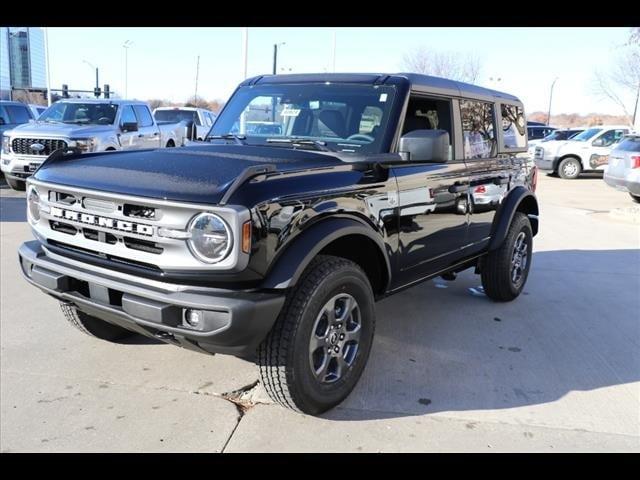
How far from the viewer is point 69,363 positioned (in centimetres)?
359

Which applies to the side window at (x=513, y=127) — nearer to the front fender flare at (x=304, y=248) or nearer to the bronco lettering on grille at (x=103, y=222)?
the front fender flare at (x=304, y=248)

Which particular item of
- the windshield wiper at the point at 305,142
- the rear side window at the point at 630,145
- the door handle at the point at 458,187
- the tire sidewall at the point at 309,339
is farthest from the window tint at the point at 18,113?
the rear side window at the point at 630,145

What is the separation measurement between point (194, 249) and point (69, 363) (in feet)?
5.52

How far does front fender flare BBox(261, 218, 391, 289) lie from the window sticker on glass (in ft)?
3.80

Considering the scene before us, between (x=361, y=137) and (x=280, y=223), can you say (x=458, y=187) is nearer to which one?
(x=361, y=137)

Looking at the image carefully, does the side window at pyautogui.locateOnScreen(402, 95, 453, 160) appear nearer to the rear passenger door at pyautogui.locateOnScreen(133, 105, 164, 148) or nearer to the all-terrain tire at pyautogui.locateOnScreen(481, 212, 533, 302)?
the all-terrain tire at pyautogui.locateOnScreen(481, 212, 533, 302)

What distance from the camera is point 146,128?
498 inches

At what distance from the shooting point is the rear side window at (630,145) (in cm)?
1065

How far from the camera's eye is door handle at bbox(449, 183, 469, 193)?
4051 millimetres

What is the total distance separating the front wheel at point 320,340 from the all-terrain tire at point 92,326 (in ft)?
5.10

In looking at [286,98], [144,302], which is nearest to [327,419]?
[144,302]

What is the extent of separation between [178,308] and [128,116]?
10547 millimetres

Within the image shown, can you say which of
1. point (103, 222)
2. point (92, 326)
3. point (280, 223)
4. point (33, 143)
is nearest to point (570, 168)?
point (33, 143)

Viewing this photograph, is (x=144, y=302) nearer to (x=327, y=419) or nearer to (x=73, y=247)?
(x=73, y=247)
